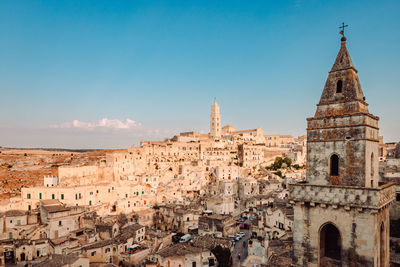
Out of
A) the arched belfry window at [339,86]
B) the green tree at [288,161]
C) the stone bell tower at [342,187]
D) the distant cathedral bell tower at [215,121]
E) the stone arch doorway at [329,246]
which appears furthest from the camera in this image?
the distant cathedral bell tower at [215,121]

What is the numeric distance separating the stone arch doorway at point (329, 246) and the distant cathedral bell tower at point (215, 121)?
298 feet

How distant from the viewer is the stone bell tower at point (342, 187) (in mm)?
8688

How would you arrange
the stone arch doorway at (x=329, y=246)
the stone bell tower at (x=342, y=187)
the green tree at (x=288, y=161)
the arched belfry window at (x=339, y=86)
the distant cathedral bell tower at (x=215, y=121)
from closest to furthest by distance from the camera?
the stone bell tower at (x=342, y=187), the stone arch doorway at (x=329, y=246), the arched belfry window at (x=339, y=86), the green tree at (x=288, y=161), the distant cathedral bell tower at (x=215, y=121)

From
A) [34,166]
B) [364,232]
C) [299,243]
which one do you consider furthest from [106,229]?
[34,166]

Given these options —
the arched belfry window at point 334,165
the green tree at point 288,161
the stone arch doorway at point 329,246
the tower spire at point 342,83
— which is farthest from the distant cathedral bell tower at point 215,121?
the arched belfry window at point 334,165

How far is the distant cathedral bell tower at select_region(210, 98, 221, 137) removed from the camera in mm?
101938

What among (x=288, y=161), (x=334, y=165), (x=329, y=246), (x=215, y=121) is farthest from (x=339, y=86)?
(x=215, y=121)

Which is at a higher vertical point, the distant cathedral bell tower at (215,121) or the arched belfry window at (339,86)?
the distant cathedral bell tower at (215,121)

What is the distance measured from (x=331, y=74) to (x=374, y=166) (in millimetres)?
3813

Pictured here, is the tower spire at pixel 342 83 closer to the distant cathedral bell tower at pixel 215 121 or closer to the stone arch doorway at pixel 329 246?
the stone arch doorway at pixel 329 246

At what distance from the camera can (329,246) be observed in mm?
10562

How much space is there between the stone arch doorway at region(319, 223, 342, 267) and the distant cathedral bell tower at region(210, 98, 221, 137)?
9068 centimetres

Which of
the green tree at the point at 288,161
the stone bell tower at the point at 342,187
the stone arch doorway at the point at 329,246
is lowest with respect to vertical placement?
the green tree at the point at 288,161

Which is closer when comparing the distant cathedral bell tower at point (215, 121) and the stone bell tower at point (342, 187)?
the stone bell tower at point (342, 187)
